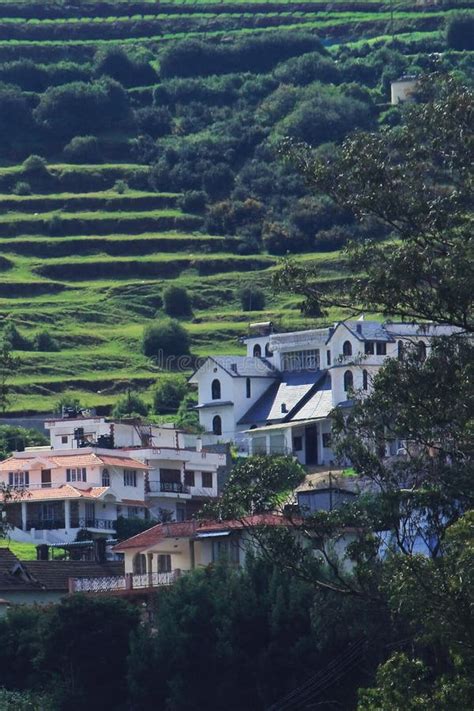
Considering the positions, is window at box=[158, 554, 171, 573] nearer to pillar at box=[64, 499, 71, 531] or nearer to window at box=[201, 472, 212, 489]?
pillar at box=[64, 499, 71, 531]

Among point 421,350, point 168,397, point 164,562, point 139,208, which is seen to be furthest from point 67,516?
point 139,208

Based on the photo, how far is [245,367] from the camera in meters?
111

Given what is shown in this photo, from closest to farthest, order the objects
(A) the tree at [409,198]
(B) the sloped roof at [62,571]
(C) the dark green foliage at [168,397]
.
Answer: (A) the tree at [409,198] → (B) the sloped roof at [62,571] → (C) the dark green foliage at [168,397]

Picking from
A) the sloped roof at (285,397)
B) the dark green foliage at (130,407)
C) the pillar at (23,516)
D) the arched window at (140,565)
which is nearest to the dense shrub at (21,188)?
the dark green foliage at (130,407)

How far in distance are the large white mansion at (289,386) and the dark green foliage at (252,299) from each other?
25616mm

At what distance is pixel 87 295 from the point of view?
14538 cm

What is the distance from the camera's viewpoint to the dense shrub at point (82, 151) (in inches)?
6880

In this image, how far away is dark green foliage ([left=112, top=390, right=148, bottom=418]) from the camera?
376ft

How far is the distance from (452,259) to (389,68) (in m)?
159

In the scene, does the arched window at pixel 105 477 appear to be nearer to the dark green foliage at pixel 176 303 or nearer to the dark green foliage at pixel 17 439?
the dark green foliage at pixel 17 439

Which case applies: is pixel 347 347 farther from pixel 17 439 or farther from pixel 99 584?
pixel 99 584

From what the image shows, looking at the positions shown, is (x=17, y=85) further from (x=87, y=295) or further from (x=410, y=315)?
(x=410, y=315)

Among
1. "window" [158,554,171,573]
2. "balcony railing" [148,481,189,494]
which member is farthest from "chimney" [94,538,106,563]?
"balcony railing" [148,481,189,494]

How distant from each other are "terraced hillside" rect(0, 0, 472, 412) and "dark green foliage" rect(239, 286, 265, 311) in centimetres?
64
